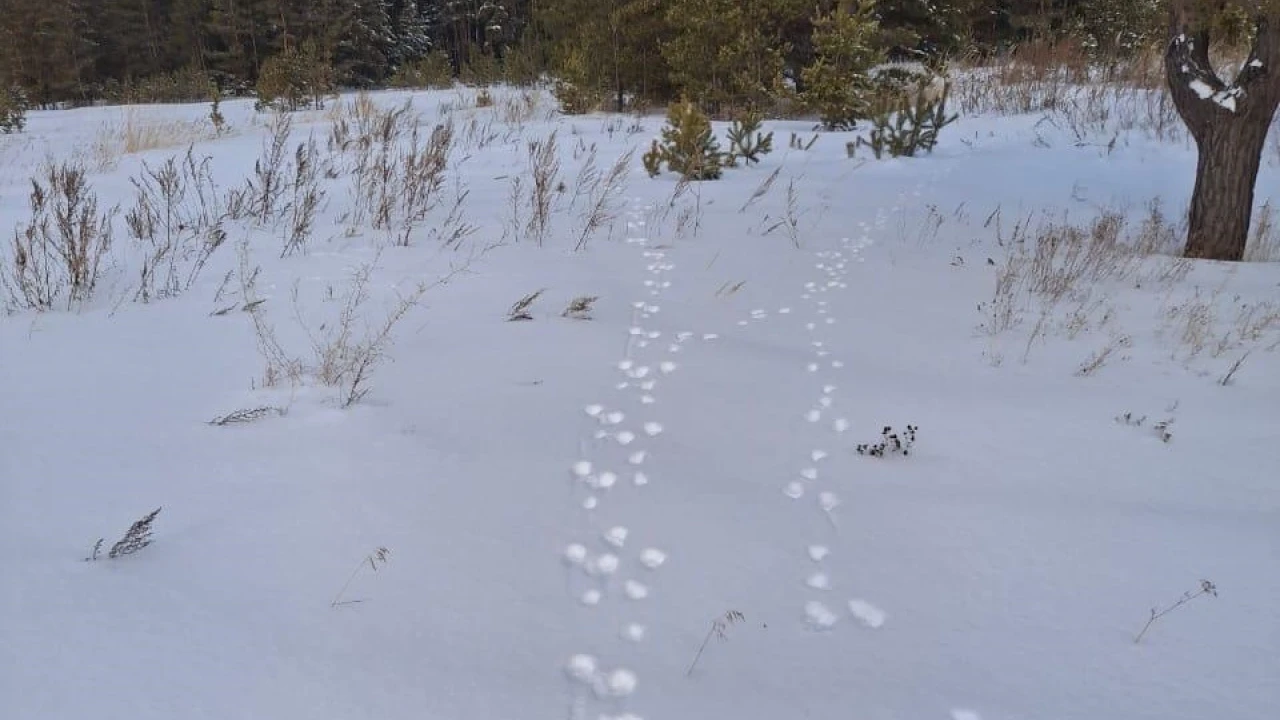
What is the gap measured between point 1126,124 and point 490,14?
31.4 m

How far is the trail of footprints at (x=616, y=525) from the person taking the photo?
1489 mm

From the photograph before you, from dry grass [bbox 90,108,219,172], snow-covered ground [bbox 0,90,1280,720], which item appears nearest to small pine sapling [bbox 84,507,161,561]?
snow-covered ground [bbox 0,90,1280,720]

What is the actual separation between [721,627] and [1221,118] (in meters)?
4.69

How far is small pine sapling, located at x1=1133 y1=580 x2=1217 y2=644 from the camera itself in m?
1.61

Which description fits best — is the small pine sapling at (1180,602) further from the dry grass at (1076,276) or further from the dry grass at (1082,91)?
the dry grass at (1082,91)

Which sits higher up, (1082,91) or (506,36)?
(506,36)

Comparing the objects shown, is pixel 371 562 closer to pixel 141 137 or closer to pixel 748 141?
pixel 748 141

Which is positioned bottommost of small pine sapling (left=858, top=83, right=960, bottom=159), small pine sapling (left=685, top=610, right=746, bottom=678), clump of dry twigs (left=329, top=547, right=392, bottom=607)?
small pine sapling (left=685, top=610, right=746, bottom=678)

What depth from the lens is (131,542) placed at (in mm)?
1707

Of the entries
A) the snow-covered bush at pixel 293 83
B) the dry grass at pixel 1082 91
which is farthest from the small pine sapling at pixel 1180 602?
the snow-covered bush at pixel 293 83

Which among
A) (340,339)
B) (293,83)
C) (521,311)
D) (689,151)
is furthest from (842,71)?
(293,83)

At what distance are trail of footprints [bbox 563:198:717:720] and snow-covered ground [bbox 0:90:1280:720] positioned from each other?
0.5 inches

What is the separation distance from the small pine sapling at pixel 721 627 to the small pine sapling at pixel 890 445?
943 mm

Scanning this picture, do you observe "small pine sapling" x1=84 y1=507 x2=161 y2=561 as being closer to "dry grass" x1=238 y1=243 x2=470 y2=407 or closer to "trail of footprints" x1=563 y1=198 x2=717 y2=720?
"dry grass" x1=238 y1=243 x2=470 y2=407
